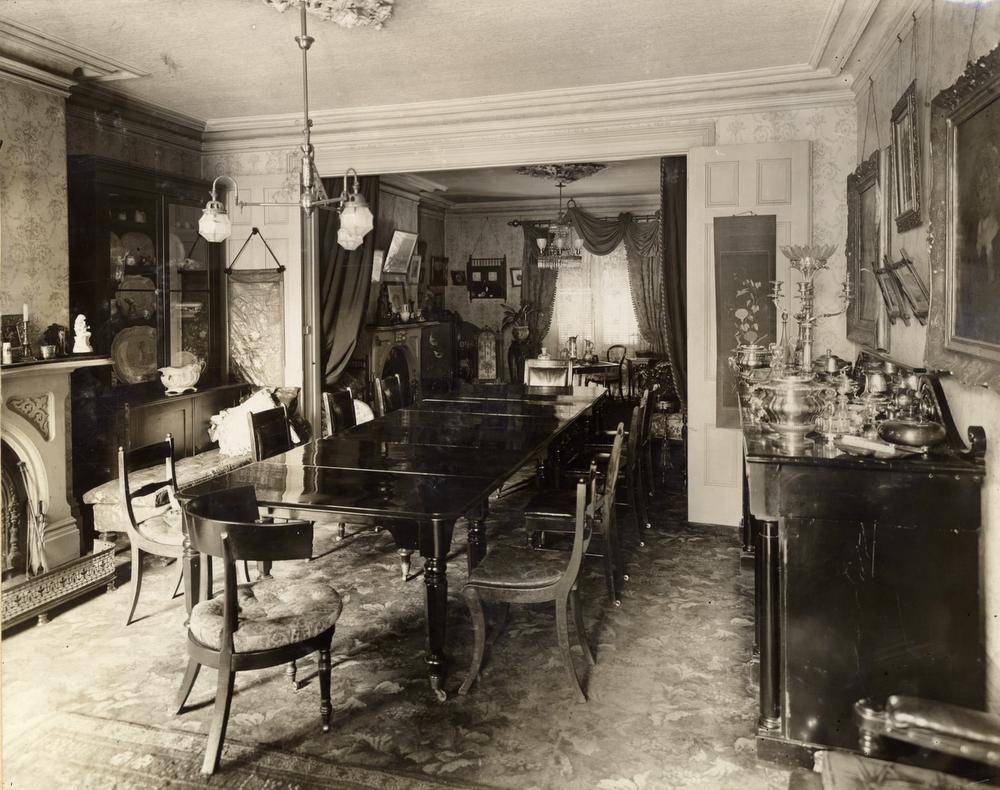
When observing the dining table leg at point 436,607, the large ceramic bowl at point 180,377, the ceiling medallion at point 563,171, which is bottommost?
the dining table leg at point 436,607

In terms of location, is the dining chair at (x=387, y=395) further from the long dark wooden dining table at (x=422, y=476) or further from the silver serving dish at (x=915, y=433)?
the silver serving dish at (x=915, y=433)

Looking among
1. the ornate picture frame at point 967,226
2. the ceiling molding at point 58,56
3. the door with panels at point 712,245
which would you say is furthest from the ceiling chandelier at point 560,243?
the ornate picture frame at point 967,226

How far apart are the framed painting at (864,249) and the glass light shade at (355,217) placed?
106 inches

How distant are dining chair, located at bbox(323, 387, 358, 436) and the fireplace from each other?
1439 millimetres

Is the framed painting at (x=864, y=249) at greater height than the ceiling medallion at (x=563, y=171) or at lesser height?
lesser

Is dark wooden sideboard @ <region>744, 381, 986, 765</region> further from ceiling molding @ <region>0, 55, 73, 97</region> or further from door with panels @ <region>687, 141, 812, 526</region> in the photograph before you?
ceiling molding @ <region>0, 55, 73, 97</region>

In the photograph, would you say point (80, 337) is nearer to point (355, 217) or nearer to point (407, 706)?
point (355, 217)

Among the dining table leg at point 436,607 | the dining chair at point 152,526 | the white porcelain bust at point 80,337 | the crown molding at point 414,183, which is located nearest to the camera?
the dining table leg at point 436,607

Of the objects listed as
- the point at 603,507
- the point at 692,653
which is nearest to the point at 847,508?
the point at 692,653

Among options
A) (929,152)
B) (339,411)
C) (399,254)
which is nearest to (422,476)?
(339,411)

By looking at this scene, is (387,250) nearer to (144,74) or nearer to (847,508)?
(144,74)

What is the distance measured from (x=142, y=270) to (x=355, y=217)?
2437mm

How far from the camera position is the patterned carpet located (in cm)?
254

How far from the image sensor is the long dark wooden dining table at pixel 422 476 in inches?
118
